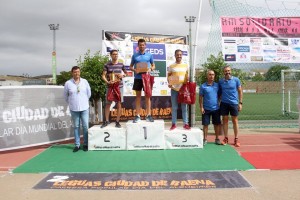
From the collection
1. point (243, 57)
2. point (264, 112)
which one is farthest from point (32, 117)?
point (264, 112)

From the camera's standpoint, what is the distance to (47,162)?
21.1 ft

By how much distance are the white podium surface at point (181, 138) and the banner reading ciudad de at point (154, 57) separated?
3.45 metres

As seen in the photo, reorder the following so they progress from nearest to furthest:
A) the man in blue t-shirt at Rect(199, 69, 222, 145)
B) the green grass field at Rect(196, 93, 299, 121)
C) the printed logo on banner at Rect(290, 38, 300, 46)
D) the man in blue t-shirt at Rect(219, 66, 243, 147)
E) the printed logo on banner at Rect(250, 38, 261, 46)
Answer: the man in blue t-shirt at Rect(219, 66, 243, 147) → the man in blue t-shirt at Rect(199, 69, 222, 145) → the printed logo on banner at Rect(250, 38, 261, 46) → the printed logo on banner at Rect(290, 38, 300, 46) → the green grass field at Rect(196, 93, 299, 121)

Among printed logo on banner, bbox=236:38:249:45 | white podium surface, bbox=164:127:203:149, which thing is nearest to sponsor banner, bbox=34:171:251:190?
white podium surface, bbox=164:127:203:149

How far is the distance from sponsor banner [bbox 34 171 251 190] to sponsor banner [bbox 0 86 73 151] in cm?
246

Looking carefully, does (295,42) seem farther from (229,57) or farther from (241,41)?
(229,57)

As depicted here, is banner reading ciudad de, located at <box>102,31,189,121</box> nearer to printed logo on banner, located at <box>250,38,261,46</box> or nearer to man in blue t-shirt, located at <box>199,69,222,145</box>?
printed logo on banner, located at <box>250,38,261,46</box>

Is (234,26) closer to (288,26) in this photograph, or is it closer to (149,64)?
(288,26)

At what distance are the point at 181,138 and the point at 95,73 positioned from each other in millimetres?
3493

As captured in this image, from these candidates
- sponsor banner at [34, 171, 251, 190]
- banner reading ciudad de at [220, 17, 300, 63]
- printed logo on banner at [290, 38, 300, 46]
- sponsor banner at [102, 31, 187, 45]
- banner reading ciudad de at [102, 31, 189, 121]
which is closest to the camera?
sponsor banner at [34, 171, 251, 190]

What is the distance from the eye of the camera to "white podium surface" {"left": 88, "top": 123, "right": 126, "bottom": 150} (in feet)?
24.4

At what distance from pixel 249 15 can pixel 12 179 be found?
366 inches

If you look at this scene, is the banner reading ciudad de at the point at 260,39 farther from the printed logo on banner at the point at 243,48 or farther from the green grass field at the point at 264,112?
the green grass field at the point at 264,112

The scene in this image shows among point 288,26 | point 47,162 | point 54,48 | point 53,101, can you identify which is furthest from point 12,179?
point 54,48
